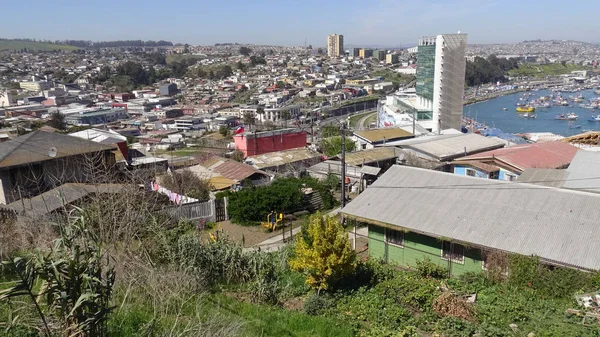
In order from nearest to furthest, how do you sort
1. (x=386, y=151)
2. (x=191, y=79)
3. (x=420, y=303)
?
(x=420, y=303) < (x=386, y=151) < (x=191, y=79)

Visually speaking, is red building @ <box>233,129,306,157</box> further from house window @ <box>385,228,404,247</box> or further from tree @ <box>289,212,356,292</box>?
tree @ <box>289,212,356,292</box>

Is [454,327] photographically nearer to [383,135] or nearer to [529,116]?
[383,135]

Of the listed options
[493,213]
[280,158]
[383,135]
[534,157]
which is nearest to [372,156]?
[280,158]

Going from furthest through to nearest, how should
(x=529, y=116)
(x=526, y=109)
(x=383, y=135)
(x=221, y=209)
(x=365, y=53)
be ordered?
1. (x=365, y=53)
2. (x=526, y=109)
3. (x=529, y=116)
4. (x=383, y=135)
5. (x=221, y=209)

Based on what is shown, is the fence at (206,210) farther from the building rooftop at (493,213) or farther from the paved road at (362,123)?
the paved road at (362,123)

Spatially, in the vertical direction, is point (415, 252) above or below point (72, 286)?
below

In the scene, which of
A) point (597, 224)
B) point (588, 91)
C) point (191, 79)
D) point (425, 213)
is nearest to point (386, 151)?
point (425, 213)

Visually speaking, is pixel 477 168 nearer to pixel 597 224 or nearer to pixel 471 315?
pixel 597 224
